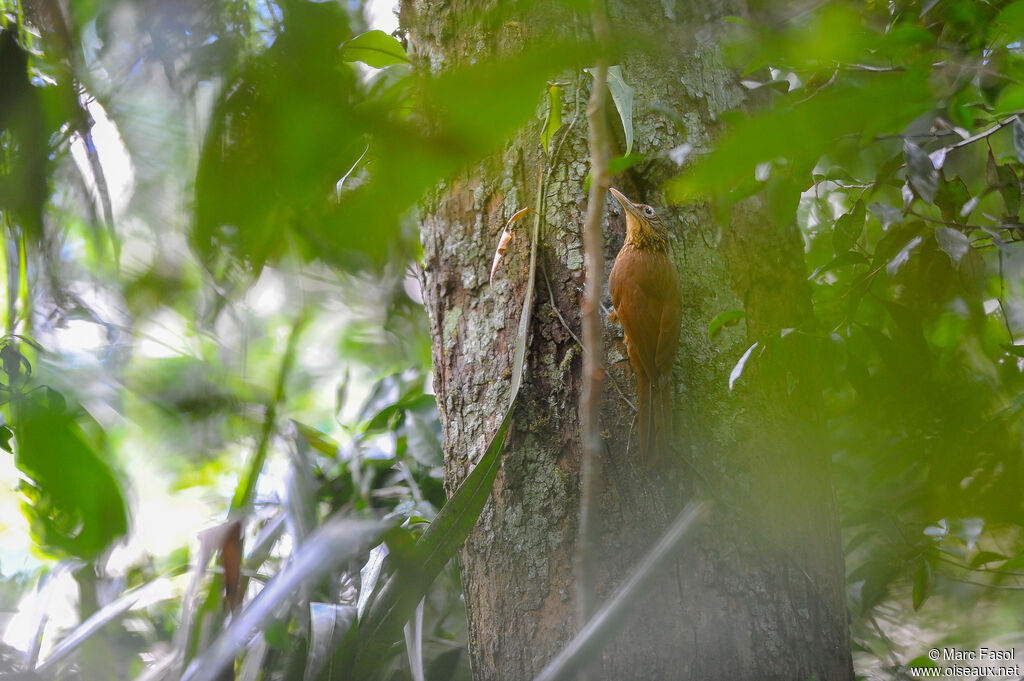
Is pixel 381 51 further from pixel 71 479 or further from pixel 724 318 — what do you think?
pixel 71 479

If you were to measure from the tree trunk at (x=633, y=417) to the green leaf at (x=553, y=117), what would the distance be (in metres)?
0.04

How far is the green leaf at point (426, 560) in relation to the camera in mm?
1047

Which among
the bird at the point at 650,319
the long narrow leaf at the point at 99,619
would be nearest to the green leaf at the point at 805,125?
the bird at the point at 650,319

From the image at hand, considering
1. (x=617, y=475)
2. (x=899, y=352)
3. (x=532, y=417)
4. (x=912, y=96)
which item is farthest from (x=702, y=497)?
(x=912, y=96)

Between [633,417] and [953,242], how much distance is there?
0.54 m

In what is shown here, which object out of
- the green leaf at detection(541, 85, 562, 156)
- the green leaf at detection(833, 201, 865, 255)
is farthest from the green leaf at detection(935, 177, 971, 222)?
the green leaf at detection(541, 85, 562, 156)

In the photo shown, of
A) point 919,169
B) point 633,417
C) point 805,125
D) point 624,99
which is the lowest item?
point 805,125

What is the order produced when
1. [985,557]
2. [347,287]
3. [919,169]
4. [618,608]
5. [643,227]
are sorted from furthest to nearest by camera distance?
[985,557]
[643,227]
[919,169]
[618,608]
[347,287]

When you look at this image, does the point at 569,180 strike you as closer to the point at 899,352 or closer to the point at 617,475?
the point at 617,475

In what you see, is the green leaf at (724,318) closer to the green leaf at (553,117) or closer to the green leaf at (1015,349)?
the green leaf at (553,117)

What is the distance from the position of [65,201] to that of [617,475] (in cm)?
87

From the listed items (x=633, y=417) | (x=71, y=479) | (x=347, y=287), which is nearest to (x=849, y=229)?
(x=633, y=417)

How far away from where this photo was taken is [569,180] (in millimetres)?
1147

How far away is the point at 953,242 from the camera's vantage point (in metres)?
0.96
